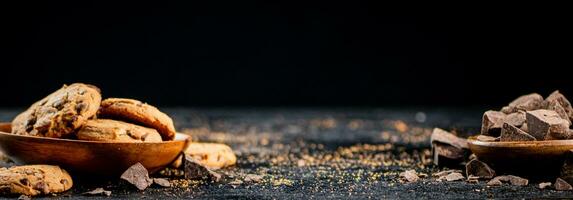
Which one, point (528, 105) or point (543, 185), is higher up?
point (528, 105)

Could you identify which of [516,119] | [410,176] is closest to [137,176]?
[410,176]

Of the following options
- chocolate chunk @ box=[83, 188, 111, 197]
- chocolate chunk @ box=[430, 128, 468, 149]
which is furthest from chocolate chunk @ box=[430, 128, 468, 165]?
chocolate chunk @ box=[83, 188, 111, 197]

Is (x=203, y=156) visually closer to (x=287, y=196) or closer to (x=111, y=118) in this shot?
(x=111, y=118)

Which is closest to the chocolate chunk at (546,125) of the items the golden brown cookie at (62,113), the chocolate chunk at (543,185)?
the chocolate chunk at (543,185)

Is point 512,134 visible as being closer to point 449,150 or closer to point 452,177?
point 452,177

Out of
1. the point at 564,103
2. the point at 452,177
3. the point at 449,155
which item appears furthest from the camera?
the point at 449,155

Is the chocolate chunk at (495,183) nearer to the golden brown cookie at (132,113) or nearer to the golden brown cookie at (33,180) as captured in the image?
the golden brown cookie at (132,113)

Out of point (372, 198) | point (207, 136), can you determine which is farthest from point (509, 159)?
point (207, 136)
